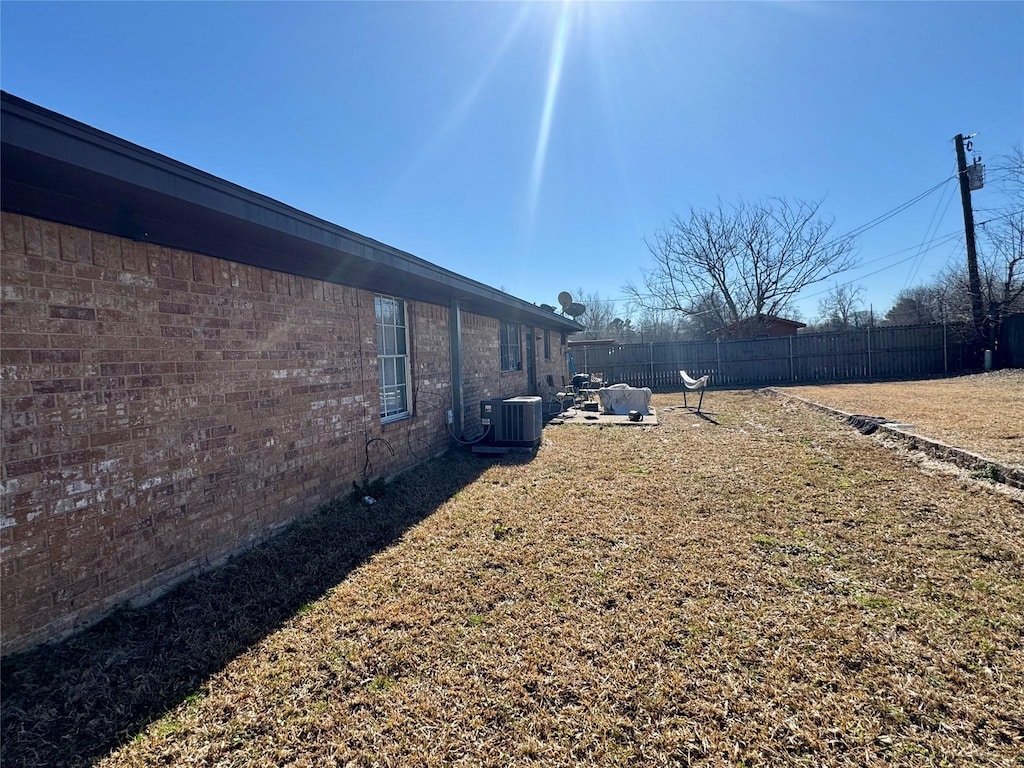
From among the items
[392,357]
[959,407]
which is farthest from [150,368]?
[959,407]

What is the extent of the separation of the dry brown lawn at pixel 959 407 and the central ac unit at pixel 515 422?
209 inches

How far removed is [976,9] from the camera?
7.15 meters

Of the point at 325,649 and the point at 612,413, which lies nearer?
the point at 325,649

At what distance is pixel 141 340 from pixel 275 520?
1805mm

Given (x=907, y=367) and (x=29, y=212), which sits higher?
(x=29, y=212)

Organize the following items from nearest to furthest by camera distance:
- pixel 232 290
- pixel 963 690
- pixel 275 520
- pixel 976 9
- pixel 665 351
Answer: pixel 963 690 < pixel 232 290 < pixel 275 520 < pixel 976 9 < pixel 665 351

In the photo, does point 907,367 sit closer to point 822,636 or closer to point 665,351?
point 665,351

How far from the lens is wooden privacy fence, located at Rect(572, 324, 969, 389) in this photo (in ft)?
56.3

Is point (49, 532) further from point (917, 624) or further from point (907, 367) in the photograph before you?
point (907, 367)

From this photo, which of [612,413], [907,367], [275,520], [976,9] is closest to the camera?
[275,520]

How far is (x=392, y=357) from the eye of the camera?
6074 millimetres

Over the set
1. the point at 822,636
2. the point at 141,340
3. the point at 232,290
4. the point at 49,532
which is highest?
the point at 232,290

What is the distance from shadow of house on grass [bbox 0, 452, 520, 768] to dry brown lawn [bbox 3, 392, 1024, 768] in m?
0.01

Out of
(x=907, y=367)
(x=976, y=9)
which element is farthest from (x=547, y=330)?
(x=907, y=367)
